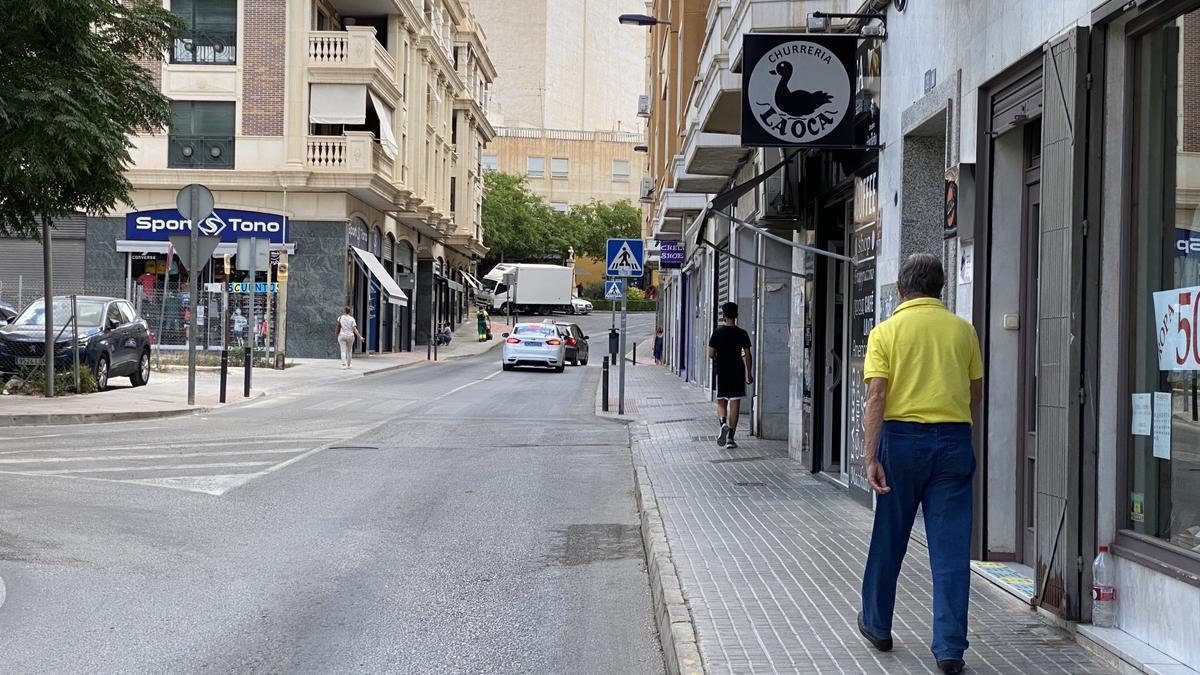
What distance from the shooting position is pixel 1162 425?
17.8ft

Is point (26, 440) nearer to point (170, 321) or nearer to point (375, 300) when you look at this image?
point (170, 321)

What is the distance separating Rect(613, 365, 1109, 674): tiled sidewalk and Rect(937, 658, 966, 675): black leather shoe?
0.08 meters

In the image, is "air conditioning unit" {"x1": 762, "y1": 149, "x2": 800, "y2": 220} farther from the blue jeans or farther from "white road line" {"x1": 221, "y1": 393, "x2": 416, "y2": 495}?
the blue jeans

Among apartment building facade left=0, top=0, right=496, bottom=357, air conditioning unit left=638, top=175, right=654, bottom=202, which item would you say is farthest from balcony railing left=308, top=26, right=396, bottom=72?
air conditioning unit left=638, top=175, right=654, bottom=202

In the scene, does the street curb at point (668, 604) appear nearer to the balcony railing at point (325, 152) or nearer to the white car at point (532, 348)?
the white car at point (532, 348)

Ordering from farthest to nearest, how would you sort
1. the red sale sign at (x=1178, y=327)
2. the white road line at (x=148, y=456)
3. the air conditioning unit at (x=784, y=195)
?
the air conditioning unit at (x=784, y=195) < the white road line at (x=148, y=456) < the red sale sign at (x=1178, y=327)

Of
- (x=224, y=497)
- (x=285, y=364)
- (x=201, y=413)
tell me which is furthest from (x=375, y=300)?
(x=224, y=497)

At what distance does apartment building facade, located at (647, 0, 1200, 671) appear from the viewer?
541cm

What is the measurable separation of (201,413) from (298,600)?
43.4 feet

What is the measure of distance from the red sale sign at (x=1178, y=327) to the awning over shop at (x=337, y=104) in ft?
116

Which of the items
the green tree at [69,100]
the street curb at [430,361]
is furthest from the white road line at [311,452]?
the street curb at [430,361]

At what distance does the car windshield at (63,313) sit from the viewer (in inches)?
872

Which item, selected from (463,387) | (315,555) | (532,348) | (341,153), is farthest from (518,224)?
(315,555)

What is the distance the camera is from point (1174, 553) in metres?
5.24
